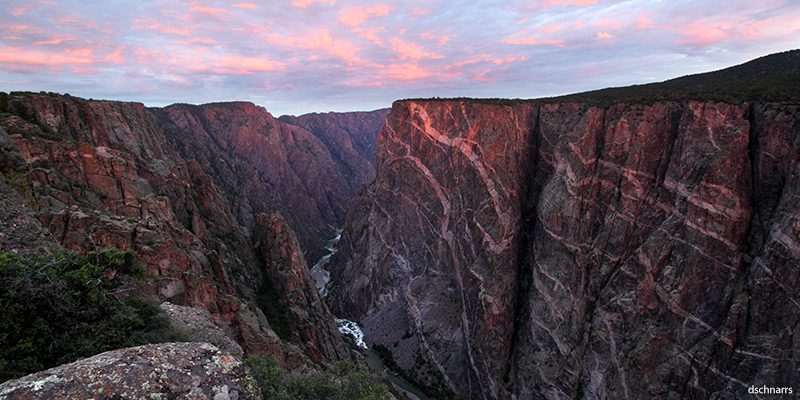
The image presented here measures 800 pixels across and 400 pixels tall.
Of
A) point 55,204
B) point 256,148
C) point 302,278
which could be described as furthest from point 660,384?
point 256,148

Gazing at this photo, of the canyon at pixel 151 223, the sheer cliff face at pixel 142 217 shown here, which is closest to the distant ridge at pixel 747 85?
the canyon at pixel 151 223

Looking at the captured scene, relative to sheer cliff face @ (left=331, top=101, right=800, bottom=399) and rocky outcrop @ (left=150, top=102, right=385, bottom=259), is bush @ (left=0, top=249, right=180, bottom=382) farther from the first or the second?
rocky outcrop @ (left=150, top=102, right=385, bottom=259)

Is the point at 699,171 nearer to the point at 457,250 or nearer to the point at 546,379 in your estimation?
the point at 546,379

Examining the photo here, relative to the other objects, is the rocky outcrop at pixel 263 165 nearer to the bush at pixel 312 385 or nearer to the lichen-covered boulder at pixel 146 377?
the bush at pixel 312 385

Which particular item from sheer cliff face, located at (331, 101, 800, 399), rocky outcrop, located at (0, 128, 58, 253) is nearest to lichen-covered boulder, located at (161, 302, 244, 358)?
rocky outcrop, located at (0, 128, 58, 253)

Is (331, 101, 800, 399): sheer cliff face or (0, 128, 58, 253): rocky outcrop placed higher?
(0, 128, 58, 253): rocky outcrop
